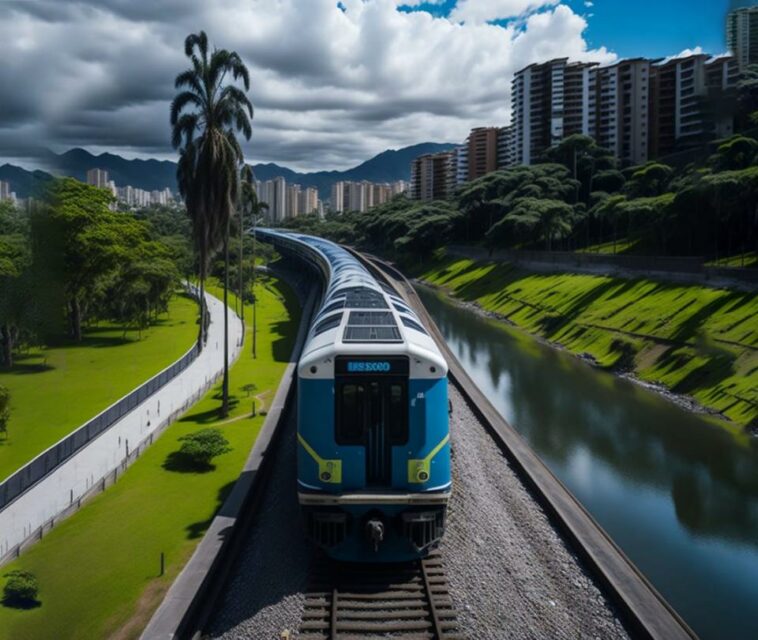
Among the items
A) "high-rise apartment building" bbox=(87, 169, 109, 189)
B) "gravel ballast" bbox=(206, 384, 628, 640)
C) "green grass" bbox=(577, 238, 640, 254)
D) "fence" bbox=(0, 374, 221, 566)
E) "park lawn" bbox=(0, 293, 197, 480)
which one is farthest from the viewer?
"green grass" bbox=(577, 238, 640, 254)

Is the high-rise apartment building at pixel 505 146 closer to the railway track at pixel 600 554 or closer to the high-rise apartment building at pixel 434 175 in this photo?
the high-rise apartment building at pixel 434 175

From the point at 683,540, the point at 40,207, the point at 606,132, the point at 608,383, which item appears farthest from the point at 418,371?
the point at 606,132

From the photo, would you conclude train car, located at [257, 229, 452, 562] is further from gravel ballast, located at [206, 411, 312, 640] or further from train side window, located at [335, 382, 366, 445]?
gravel ballast, located at [206, 411, 312, 640]

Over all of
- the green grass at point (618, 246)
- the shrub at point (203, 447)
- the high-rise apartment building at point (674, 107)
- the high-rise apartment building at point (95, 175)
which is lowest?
the shrub at point (203, 447)

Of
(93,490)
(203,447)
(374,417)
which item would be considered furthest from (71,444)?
(374,417)

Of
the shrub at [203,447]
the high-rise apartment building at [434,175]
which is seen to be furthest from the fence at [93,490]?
the high-rise apartment building at [434,175]

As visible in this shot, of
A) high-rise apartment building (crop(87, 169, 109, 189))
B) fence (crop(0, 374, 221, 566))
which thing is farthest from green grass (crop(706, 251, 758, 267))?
high-rise apartment building (crop(87, 169, 109, 189))

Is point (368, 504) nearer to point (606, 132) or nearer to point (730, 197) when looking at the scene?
point (730, 197)
